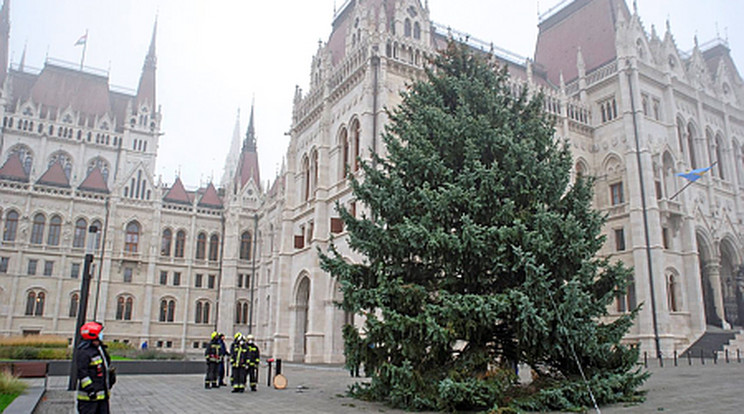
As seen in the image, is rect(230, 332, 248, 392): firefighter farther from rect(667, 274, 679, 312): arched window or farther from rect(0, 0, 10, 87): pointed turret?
rect(0, 0, 10, 87): pointed turret

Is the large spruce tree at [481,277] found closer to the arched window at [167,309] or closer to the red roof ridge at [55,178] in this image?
the arched window at [167,309]

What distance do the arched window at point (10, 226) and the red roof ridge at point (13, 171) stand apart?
314 centimetres

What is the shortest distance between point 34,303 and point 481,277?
4614 centimetres

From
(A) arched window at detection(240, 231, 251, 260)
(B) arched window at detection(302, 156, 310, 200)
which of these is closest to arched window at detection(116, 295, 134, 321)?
(A) arched window at detection(240, 231, 251, 260)

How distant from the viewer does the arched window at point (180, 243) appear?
5116cm

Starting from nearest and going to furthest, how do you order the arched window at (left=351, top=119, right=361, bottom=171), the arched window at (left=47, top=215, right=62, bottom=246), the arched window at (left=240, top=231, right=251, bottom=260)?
the arched window at (left=351, top=119, right=361, bottom=171) < the arched window at (left=47, top=215, right=62, bottom=246) < the arched window at (left=240, top=231, right=251, bottom=260)

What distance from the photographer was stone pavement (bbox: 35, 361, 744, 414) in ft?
34.1

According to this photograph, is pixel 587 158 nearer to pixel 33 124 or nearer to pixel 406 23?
pixel 406 23

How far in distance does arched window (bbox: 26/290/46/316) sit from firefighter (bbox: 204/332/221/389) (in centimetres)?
3768

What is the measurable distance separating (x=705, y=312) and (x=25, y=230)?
2037 inches

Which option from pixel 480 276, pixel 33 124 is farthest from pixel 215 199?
pixel 480 276

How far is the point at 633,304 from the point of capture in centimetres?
3084

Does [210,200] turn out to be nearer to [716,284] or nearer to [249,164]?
[249,164]

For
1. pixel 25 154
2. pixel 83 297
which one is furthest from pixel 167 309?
pixel 83 297
